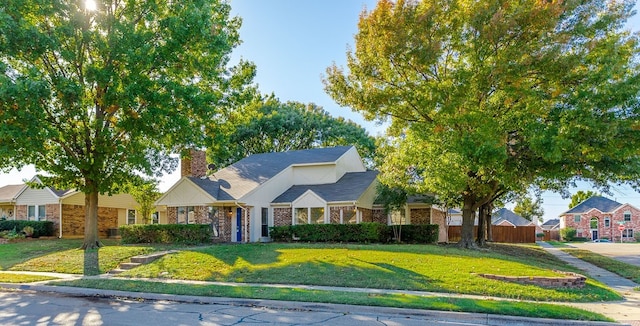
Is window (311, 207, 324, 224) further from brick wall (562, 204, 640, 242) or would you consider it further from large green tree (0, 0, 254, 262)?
brick wall (562, 204, 640, 242)

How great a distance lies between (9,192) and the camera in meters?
36.4

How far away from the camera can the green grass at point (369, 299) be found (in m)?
9.31

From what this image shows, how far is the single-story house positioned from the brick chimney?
23.6 feet

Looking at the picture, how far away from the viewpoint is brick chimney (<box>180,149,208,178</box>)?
28.1 meters

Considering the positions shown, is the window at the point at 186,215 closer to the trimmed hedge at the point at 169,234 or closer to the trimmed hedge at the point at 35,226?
the trimmed hedge at the point at 169,234

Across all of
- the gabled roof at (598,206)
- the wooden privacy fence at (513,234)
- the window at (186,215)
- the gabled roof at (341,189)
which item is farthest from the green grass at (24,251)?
the gabled roof at (598,206)

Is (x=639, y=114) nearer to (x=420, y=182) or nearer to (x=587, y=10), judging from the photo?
(x=587, y=10)

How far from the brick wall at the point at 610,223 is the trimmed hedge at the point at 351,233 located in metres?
52.8

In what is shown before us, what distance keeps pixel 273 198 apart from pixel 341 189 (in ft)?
13.3

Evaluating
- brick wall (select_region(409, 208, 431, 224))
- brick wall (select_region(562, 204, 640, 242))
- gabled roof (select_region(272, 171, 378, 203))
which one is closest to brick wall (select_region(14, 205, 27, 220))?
gabled roof (select_region(272, 171, 378, 203))

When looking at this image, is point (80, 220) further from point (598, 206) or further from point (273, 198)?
point (598, 206)

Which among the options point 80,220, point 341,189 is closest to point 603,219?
point 341,189

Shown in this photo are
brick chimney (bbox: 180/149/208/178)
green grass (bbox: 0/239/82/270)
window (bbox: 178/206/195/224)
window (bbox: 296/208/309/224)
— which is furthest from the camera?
brick chimney (bbox: 180/149/208/178)

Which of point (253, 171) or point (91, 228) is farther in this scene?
point (253, 171)
